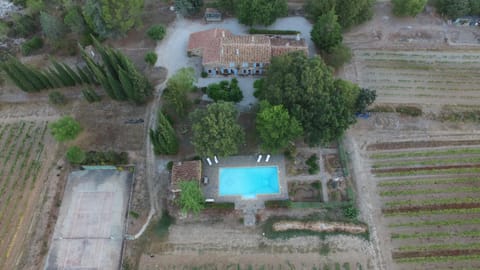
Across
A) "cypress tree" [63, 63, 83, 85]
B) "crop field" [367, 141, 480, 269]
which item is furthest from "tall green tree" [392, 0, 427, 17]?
"cypress tree" [63, 63, 83, 85]

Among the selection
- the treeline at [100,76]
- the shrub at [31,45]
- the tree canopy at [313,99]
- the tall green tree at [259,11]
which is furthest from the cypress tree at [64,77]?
the tree canopy at [313,99]

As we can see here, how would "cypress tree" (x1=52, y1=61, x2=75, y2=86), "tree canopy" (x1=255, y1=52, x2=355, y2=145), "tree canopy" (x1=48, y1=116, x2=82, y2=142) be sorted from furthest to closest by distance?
"cypress tree" (x1=52, y1=61, x2=75, y2=86) < "tree canopy" (x1=48, y1=116, x2=82, y2=142) < "tree canopy" (x1=255, y1=52, x2=355, y2=145)

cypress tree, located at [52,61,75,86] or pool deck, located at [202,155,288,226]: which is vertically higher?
cypress tree, located at [52,61,75,86]

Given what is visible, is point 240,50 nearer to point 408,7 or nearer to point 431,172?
point 408,7

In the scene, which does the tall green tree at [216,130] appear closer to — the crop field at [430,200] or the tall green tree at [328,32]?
the crop field at [430,200]

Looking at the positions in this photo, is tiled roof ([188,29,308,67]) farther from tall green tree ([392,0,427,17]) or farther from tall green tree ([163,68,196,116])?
tall green tree ([392,0,427,17])

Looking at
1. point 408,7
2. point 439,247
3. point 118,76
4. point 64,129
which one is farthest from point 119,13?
point 439,247
